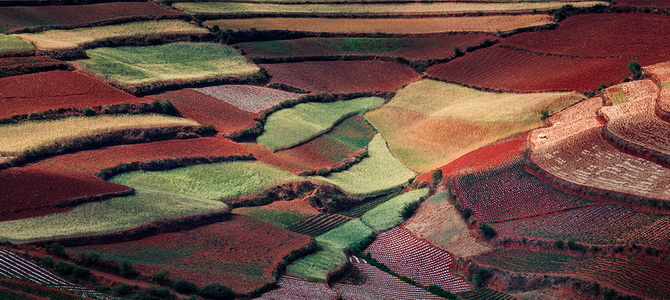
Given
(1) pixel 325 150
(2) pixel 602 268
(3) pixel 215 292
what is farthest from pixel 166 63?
(2) pixel 602 268

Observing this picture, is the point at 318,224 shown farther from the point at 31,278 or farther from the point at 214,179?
the point at 31,278

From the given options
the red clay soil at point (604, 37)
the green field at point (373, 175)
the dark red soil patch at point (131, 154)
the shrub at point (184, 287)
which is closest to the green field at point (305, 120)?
the dark red soil patch at point (131, 154)

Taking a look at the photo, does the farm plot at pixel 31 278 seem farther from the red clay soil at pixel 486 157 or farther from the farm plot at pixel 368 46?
the farm plot at pixel 368 46

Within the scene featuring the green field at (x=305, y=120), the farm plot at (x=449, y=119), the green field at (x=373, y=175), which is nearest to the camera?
the green field at (x=373, y=175)

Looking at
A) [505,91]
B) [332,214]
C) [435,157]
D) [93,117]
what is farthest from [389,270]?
[505,91]

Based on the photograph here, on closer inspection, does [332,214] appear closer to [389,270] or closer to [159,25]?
[389,270]

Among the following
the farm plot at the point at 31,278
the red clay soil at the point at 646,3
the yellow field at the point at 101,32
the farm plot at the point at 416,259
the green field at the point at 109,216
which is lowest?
the farm plot at the point at 416,259

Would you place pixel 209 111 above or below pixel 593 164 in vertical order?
below
